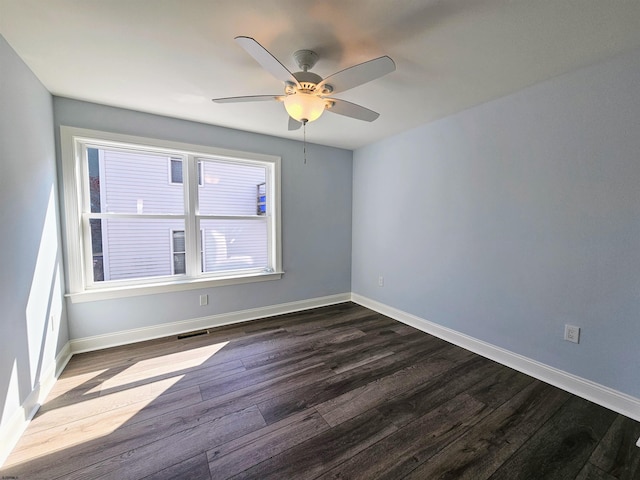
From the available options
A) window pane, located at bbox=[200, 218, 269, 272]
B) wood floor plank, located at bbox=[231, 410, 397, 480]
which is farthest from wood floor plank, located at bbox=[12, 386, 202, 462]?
window pane, located at bbox=[200, 218, 269, 272]

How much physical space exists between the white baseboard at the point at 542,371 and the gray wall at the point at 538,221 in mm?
53

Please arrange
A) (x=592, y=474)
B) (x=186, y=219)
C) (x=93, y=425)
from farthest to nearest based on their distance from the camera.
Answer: (x=186, y=219) < (x=93, y=425) < (x=592, y=474)

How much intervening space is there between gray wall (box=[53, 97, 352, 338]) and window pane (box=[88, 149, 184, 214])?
278mm

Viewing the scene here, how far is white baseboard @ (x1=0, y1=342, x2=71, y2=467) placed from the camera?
4.66ft

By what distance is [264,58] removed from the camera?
136 cm

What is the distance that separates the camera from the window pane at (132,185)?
8.61ft

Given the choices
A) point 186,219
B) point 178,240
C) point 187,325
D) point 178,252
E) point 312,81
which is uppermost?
point 312,81

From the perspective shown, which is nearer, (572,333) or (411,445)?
(411,445)

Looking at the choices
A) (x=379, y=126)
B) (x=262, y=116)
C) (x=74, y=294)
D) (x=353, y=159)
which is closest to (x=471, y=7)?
(x=379, y=126)

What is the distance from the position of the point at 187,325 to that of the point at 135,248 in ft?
3.26

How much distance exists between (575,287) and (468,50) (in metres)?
1.82

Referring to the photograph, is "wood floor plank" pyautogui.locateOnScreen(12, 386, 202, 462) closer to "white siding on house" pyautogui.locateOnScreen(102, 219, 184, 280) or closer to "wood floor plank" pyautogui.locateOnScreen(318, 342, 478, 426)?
"wood floor plank" pyautogui.locateOnScreen(318, 342, 478, 426)

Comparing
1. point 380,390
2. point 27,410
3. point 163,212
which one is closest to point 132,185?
point 163,212

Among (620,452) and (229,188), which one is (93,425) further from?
(620,452)
